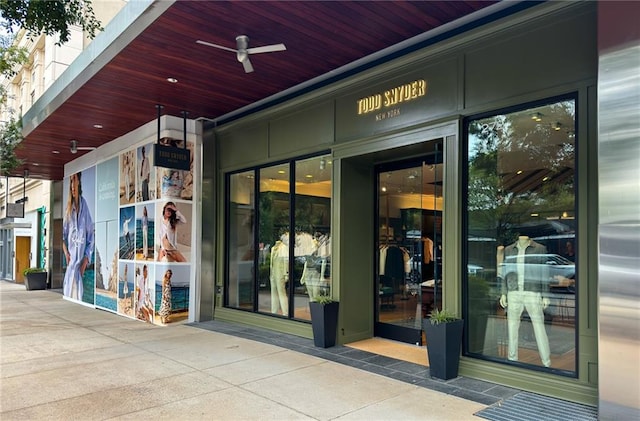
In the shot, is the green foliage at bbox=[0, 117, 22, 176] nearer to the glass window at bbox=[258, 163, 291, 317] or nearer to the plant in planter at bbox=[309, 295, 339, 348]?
the glass window at bbox=[258, 163, 291, 317]

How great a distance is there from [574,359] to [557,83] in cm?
258

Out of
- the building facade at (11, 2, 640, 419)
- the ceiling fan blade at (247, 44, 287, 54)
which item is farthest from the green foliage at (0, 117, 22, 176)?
the ceiling fan blade at (247, 44, 287, 54)

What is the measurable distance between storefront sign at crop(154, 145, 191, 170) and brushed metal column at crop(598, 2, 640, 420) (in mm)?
6423

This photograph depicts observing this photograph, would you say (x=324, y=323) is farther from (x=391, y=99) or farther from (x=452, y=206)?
(x=391, y=99)

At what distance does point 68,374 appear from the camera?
5234mm

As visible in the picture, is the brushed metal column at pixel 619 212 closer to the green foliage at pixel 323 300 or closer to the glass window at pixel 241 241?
the green foliage at pixel 323 300

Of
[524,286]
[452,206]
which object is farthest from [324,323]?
[524,286]

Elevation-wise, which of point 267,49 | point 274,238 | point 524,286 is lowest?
point 524,286

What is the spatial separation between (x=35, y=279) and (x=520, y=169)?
1644cm

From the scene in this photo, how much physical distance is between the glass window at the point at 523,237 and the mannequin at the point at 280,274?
3.36 m

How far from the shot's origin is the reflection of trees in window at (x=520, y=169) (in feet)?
14.7

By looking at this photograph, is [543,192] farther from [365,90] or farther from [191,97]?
[191,97]

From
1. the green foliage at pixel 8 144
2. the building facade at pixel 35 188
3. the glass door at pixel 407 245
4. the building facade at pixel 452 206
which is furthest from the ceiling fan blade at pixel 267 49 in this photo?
the building facade at pixel 35 188

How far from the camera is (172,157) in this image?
8.04 meters
